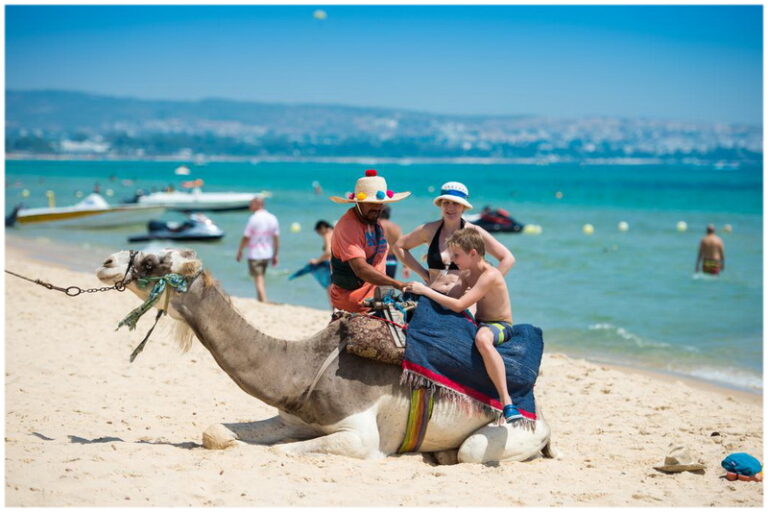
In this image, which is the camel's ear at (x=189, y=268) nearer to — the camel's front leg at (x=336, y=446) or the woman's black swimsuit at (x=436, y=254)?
the camel's front leg at (x=336, y=446)

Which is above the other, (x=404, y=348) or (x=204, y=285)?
(x=204, y=285)

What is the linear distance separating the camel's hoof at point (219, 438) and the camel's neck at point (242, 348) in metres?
0.41

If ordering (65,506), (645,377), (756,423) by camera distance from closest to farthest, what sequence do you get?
(65,506), (756,423), (645,377)

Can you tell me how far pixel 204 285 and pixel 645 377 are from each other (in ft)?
23.9

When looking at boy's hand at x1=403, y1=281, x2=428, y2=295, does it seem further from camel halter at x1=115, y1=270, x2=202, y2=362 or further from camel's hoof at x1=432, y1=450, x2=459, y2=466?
camel halter at x1=115, y1=270, x2=202, y2=362

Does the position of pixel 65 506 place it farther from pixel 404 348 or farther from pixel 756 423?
pixel 756 423

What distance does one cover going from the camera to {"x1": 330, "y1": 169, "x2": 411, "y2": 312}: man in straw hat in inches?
258

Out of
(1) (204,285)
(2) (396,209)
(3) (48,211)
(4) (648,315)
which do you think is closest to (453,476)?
(1) (204,285)

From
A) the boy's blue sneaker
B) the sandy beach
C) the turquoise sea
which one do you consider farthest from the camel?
the turquoise sea

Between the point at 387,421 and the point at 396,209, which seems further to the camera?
the point at 396,209


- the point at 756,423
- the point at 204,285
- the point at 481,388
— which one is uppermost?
the point at 204,285

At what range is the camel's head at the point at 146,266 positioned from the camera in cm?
604

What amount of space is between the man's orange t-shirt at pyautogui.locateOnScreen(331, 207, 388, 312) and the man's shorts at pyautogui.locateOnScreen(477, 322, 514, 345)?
92 centimetres

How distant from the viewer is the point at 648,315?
17391mm
